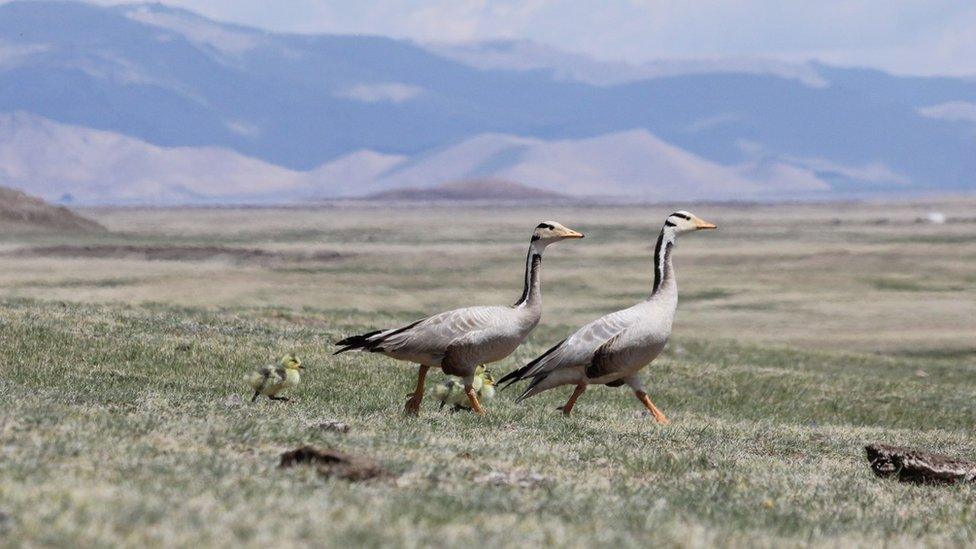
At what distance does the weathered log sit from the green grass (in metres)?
0.25

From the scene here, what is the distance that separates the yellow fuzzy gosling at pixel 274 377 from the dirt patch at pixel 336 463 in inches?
192

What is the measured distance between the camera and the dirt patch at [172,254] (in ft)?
210

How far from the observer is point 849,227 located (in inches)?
4641

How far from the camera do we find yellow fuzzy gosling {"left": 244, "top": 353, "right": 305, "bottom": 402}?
47.8 ft

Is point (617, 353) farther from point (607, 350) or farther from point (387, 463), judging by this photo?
point (387, 463)

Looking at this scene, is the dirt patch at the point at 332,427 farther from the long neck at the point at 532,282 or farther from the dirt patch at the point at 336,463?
the long neck at the point at 532,282

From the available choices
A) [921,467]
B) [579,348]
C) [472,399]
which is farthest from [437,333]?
[921,467]

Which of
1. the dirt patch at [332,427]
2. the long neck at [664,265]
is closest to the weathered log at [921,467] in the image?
the long neck at [664,265]

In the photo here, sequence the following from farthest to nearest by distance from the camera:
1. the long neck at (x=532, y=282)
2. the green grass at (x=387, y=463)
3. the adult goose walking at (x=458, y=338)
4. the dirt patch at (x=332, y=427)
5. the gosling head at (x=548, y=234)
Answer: the gosling head at (x=548, y=234) < the long neck at (x=532, y=282) < the adult goose walking at (x=458, y=338) < the dirt patch at (x=332, y=427) < the green grass at (x=387, y=463)

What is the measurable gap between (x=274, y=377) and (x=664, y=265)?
4440mm

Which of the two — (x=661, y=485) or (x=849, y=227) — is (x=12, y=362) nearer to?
(x=661, y=485)

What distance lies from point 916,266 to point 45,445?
181 ft

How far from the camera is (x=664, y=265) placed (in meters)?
15.5

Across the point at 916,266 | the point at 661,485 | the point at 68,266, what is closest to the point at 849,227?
the point at 916,266
